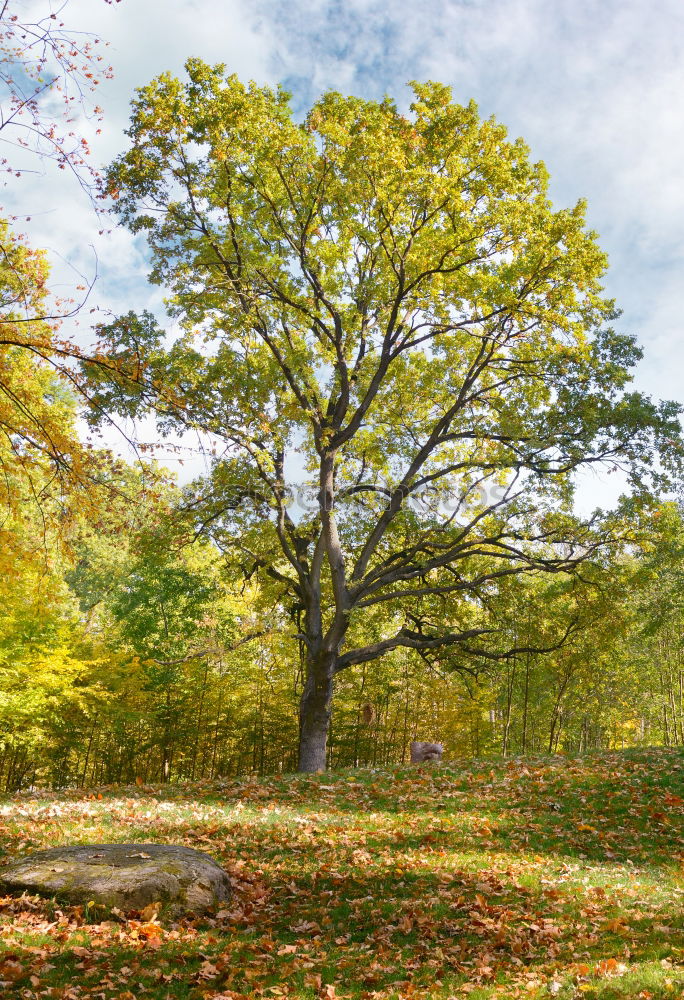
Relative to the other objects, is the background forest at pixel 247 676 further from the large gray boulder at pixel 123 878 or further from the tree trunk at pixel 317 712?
the large gray boulder at pixel 123 878

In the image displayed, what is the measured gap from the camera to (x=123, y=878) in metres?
6.75

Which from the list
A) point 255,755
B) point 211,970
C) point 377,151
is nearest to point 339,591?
point 377,151

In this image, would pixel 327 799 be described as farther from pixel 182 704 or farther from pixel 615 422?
pixel 182 704

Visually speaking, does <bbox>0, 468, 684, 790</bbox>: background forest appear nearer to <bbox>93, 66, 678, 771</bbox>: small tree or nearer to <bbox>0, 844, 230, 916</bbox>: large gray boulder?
<bbox>93, 66, 678, 771</bbox>: small tree

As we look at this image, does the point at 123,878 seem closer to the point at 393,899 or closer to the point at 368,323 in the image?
the point at 393,899

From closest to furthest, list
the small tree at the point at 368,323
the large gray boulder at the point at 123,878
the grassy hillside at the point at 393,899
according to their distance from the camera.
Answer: the grassy hillside at the point at 393,899
the large gray boulder at the point at 123,878
the small tree at the point at 368,323

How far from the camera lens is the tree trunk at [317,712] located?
1700 centimetres

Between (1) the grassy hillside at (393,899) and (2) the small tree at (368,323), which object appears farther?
(2) the small tree at (368,323)

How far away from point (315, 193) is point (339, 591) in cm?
963

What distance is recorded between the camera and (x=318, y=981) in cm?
535

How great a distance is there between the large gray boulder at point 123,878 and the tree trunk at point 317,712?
9.55 m

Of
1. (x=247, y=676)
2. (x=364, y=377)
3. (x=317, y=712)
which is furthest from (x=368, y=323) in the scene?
(x=247, y=676)

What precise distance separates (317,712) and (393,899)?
32.3ft

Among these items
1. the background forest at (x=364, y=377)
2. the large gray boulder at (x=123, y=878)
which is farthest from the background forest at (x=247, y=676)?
the large gray boulder at (x=123, y=878)
